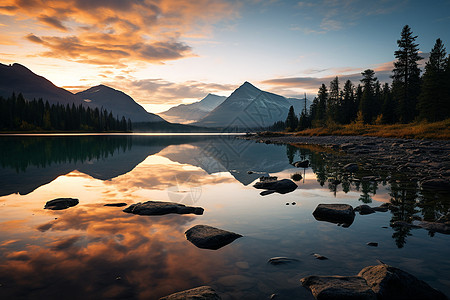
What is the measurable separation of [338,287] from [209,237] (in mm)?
3135

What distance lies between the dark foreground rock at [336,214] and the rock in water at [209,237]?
3.21 m

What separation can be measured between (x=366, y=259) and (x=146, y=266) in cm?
465

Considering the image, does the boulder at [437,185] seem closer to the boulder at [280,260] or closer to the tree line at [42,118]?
the boulder at [280,260]

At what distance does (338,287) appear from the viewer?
409 centimetres

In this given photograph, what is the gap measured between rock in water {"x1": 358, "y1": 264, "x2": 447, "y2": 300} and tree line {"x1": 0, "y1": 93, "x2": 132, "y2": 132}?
498ft

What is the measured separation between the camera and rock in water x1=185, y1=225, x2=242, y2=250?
20.2ft

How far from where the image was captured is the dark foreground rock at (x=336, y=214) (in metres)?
7.85

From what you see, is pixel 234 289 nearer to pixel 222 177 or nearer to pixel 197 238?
pixel 197 238

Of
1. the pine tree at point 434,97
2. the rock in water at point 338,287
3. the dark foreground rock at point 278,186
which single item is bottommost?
the dark foreground rock at point 278,186

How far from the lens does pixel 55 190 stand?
12719 millimetres

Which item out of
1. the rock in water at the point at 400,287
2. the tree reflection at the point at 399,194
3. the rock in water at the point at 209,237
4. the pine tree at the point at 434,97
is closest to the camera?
the rock in water at the point at 400,287

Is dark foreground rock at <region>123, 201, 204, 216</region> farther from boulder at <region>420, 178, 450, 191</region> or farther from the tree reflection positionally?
boulder at <region>420, 178, 450, 191</region>

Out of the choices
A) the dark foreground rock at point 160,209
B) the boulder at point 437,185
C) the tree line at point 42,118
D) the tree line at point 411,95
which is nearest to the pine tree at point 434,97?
the tree line at point 411,95

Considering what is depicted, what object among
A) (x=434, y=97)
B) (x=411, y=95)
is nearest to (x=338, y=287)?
(x=434, y=97)
